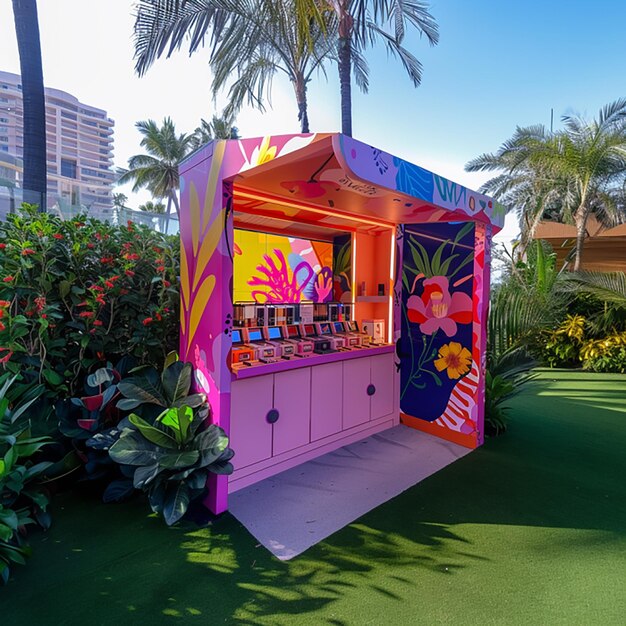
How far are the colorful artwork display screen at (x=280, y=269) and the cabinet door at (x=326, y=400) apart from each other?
33.8 inches

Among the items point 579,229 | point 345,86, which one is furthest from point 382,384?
point 579,229

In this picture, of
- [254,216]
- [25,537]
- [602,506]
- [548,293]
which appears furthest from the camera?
[548,293]

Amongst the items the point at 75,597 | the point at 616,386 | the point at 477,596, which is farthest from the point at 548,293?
the point at 75,597

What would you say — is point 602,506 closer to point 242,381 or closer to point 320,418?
point 320,418

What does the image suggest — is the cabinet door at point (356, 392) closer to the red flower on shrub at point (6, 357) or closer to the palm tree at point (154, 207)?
the red flower on shrub at point (6, 357)

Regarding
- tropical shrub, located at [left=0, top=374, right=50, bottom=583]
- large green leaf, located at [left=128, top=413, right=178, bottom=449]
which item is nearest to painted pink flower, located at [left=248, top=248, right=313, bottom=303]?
large green leaf, located at [left=128, top=413, right=178, bottom=449]

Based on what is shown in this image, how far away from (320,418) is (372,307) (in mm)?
1513

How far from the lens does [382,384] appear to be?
3838 millimetres

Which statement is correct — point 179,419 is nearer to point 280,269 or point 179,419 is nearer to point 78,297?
point 78,297

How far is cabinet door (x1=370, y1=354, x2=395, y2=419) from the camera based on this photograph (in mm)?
3744

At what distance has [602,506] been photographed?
2.55 meters

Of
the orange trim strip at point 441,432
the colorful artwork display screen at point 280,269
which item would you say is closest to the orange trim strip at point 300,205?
the colorful artwork display screen at point 280,269

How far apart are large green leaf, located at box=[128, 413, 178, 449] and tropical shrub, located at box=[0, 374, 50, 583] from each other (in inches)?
17.7

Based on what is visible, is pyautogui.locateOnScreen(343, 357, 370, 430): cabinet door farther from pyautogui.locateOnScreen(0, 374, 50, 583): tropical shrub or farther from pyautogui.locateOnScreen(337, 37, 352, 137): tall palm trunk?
pyautogui.locateOnScreen(337, 37, 352, 137): tall palm trunk
